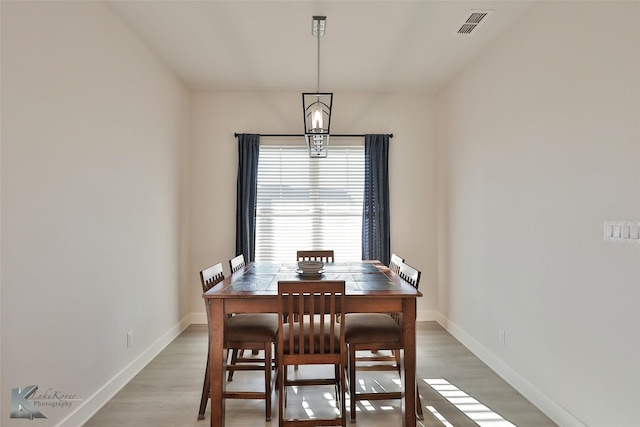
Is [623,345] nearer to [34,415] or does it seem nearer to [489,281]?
[489,281]

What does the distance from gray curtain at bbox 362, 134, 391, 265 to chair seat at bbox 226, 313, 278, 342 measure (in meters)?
2.14

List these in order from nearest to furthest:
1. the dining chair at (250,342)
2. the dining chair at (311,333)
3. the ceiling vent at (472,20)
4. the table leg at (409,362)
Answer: the dining chair at (311,333), the table leg at (409,362), the dining chair at (250,342), the ceiling vent at (472,20)

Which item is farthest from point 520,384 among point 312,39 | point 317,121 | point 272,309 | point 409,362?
point 312,39

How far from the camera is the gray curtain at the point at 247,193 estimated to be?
14.1 feet

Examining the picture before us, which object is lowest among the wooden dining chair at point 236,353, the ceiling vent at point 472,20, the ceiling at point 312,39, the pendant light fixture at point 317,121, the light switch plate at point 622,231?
the wooden dining chair at point 236,353

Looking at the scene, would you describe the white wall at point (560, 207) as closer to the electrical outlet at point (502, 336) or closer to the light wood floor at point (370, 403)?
the electrical outlet at point (502, 336)

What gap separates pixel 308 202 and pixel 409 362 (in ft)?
8.63

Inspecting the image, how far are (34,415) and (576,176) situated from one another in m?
3.33

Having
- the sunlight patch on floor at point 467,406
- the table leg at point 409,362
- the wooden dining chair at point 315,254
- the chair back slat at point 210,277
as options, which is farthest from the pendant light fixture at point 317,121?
the sunlight patch on floor at point 467,406

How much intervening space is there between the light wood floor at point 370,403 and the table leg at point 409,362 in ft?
0.57

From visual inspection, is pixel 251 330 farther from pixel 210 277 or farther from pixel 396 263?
pixel 396 263

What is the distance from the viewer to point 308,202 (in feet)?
14.8

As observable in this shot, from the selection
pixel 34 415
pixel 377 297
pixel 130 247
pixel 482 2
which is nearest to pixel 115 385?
pixel 34 415

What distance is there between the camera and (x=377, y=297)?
222 centimetres
